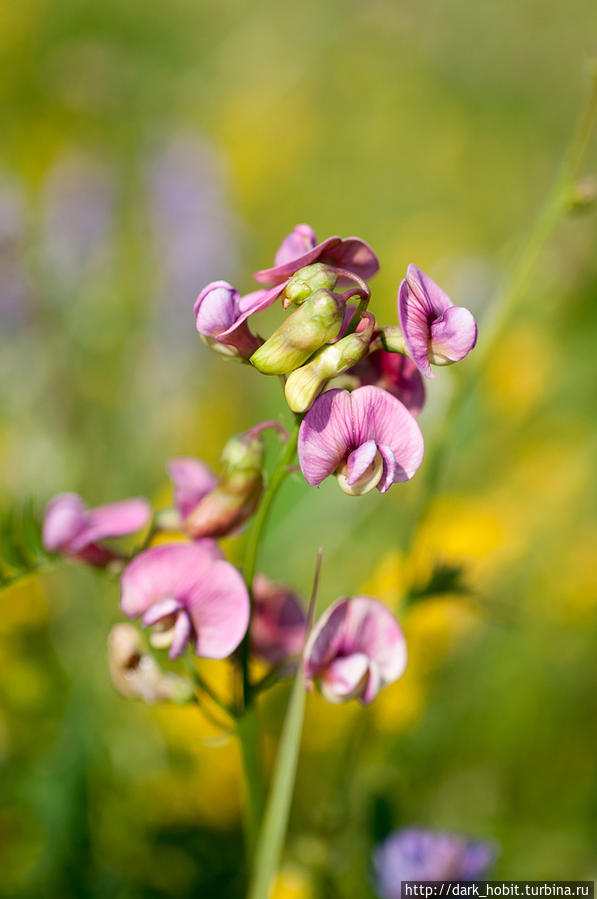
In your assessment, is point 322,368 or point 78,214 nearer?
point 322,368

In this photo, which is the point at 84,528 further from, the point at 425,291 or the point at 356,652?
the point at 425,291

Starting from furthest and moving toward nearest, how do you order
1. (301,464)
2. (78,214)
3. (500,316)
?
(78,214), (500,316), (301,464)

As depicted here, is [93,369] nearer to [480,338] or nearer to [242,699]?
[480,338]

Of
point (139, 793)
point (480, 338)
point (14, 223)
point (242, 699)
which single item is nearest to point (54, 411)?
point (14, 223)

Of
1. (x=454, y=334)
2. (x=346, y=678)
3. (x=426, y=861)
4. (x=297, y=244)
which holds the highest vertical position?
(x=297, y=244)

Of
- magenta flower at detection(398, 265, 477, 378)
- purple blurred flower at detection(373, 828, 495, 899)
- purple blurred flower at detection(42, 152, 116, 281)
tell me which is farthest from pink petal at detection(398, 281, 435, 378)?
purple blurred flower at detection(42, 152, 116, 281)

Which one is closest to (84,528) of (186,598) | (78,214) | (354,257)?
(186,598)

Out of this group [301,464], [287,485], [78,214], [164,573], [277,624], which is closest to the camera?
[301,464]
